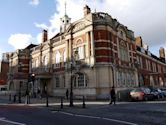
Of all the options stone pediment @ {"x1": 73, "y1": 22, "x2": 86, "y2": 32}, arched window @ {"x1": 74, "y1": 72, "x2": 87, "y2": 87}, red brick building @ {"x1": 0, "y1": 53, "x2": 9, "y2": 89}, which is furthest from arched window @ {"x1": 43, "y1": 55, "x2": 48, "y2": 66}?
red brick building @ {"x1": 0, "y1": 53, "x2": 9, "y2": 89}

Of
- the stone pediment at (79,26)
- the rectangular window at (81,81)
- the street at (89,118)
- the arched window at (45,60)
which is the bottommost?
the street at (89,118)

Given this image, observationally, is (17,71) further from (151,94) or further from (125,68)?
(151,94)

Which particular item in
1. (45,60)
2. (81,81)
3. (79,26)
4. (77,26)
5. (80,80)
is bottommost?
(81,81)

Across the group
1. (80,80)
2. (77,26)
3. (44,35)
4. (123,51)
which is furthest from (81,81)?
(44,35)

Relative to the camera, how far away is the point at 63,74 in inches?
1356

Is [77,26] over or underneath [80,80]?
over

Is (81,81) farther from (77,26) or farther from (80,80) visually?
(77,26)

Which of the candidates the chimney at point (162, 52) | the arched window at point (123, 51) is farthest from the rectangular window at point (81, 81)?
the chimney at point (162, 52)

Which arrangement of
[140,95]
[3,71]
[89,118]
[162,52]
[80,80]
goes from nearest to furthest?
[89,118] → [140,95] → [80,80] → [162,52] → [3,71]

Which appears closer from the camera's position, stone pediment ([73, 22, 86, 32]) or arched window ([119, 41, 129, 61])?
stone pediment ([73, 22, 86, 32])

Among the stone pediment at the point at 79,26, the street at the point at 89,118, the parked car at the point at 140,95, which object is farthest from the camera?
the stone pediment at the point at 79,26

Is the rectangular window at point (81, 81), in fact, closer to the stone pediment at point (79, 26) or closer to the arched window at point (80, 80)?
the arched window at point (80, 80)

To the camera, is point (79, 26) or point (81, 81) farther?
point (79, 26)

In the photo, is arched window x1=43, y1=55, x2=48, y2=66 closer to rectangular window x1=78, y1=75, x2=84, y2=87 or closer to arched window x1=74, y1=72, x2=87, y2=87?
arched window x1=74, y1=72, x2=87, y2=87
